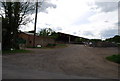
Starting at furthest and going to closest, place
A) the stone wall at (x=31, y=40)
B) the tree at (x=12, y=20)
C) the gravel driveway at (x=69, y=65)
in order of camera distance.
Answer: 1. the stone wall at (x=31, y=40)
2. the tree at (x=12, y=20)
3. the gravel driveway at (x=69, y=65)

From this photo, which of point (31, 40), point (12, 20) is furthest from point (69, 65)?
point (31, 40)

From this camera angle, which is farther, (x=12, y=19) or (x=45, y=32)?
(x=45, y=32)

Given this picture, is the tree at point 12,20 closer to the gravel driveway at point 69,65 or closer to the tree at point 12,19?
the tree at point 12,19

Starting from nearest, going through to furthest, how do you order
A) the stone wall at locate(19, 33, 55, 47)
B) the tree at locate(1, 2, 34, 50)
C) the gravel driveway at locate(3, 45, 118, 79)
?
the gravel driveway at locate(3, 45, 118, 79)
the tree at locate(1, 2, 34, 50)
the stone wall at locate(19, 33, 55, 47)

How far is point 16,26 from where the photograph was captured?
91.5 feet

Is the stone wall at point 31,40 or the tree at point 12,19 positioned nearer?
the tree at point 12,19

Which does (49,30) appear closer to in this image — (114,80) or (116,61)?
(116,61)

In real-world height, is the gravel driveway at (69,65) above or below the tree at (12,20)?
below

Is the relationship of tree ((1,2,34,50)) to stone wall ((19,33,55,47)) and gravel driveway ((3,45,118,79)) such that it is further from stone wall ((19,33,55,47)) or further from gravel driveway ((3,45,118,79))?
stone wall ((19,33,55,47))

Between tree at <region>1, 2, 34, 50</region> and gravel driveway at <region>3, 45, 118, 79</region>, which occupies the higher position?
tree at <region>1, 2, 34, 50</region>

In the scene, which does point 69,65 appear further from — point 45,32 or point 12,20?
point 45,32

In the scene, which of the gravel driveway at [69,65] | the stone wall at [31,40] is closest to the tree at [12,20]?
the gravel driveway at [69,65]

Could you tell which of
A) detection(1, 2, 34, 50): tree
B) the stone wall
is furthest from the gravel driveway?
the stone wall

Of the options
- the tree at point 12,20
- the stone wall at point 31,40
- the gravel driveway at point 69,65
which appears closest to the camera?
the gravel driveway at point 69,65
